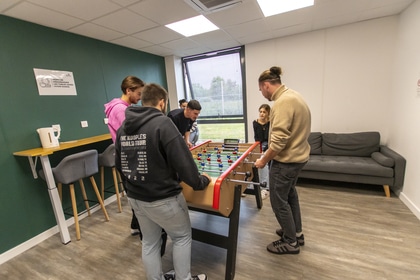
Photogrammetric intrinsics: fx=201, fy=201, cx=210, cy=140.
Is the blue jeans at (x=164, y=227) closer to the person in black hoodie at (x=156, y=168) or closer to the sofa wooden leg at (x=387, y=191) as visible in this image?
the person in black hoodie at (x=156, y=168)

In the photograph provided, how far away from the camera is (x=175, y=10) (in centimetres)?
238

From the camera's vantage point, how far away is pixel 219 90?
4.77m

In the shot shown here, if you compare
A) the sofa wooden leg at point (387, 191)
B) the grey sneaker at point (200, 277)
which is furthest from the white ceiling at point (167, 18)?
the grey sneaker at point (200, 277)

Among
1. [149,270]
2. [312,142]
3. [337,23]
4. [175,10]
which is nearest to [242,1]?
[175,10]

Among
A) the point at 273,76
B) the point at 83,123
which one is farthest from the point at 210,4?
the point at 83,123

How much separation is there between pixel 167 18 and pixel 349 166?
3250mm

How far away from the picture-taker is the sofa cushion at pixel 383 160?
272cm

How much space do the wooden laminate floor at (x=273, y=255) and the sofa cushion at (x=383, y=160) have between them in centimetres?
48

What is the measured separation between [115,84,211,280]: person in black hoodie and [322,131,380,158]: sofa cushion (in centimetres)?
297

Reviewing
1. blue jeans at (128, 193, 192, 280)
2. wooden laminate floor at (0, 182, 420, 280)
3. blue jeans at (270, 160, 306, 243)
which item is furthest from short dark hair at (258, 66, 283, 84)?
wooden laminate floor at (0, 182, 420, 280)

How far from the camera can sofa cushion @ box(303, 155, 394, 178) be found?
2.77 m

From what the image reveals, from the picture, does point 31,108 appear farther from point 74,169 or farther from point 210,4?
point 210,4

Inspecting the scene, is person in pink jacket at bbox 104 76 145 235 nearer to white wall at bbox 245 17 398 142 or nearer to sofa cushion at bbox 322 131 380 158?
white wall at bbox 245 17 398 142

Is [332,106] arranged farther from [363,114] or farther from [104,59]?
[104,59]
